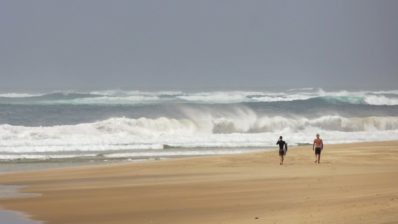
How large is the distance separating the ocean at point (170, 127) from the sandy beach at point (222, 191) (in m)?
4.85

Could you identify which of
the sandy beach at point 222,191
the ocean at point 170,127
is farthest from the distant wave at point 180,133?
the sandy beach at point 222,191

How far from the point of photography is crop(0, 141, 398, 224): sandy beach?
10.6 m

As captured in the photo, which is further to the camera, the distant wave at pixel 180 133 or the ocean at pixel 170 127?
the distant wave at pixel 180 133

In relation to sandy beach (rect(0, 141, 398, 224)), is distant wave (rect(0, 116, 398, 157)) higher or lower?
higher

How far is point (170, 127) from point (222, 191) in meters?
25.1

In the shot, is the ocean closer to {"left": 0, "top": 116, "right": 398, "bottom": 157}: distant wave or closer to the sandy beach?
{"left": 0, "top": 116, "right": 398, "bottom": 157}: distant wave

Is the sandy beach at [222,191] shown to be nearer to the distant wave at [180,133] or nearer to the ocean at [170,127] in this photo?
the ocean at [170,127]

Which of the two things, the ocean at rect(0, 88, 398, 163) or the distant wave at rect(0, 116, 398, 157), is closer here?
the ocean at rect(0, 88, 398, 163)

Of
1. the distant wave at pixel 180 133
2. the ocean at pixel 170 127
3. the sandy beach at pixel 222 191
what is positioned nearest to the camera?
the sandy beach at pixel 222 191

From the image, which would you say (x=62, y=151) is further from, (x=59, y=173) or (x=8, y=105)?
(x=8, y=105)

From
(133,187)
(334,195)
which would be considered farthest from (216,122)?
(334,195)

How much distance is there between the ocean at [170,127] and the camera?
26406 mm

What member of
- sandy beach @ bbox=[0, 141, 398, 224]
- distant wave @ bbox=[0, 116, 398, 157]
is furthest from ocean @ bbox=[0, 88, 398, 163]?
sandy beach @ bbox=[0, 141, 398, 224]

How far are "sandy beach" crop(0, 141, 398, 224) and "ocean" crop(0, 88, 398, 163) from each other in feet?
15.9
